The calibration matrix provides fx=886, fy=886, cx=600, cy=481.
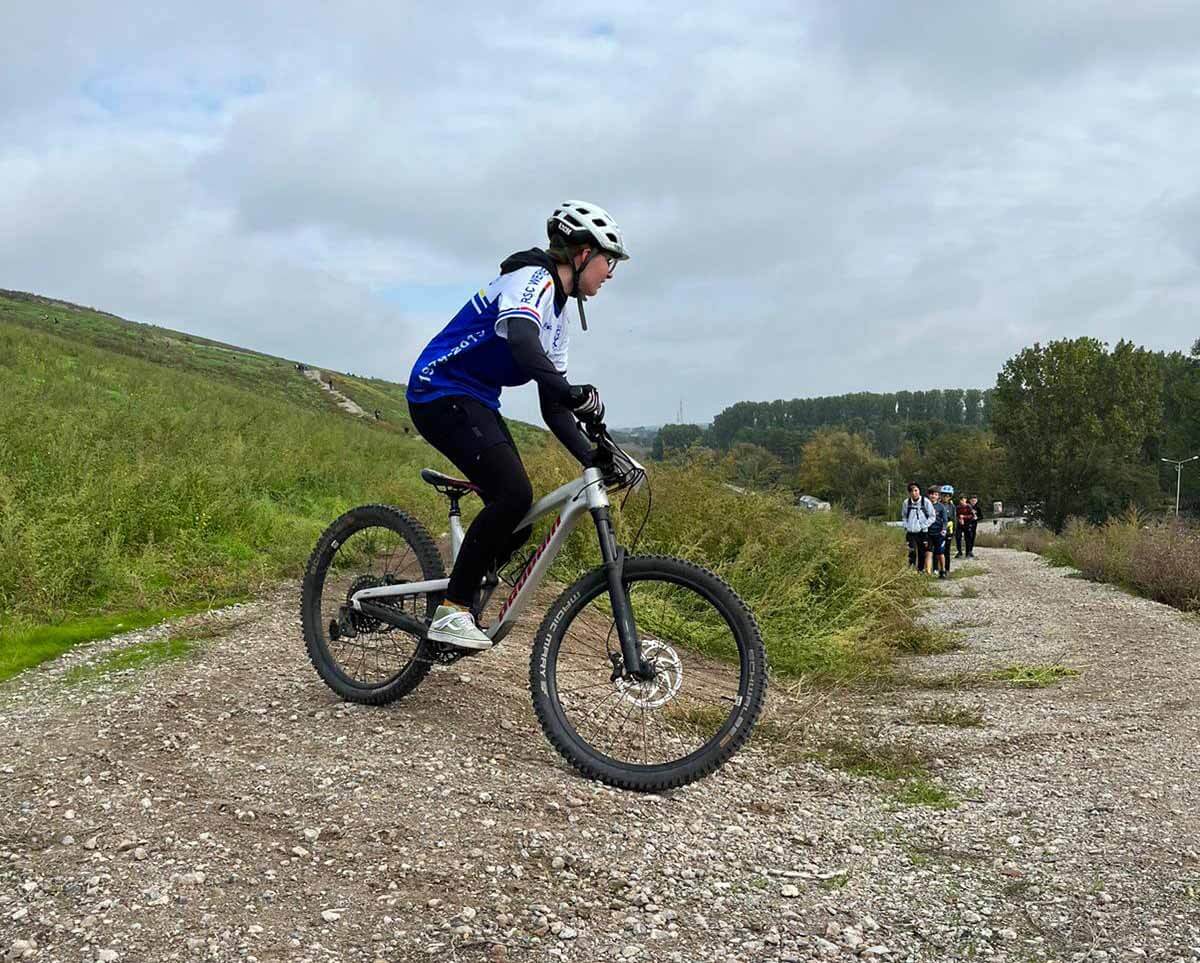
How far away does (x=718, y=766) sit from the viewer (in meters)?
4.00

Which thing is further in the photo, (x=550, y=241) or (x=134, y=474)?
(x=134, y=474)

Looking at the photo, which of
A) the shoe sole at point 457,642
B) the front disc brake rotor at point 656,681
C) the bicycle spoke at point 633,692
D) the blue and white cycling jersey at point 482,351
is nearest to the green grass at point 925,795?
the bicycle spoke at point 633,692

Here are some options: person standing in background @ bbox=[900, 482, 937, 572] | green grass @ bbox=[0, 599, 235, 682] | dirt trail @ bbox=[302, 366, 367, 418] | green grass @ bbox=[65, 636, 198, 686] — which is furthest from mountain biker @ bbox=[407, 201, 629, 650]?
dirt trail @ bbox=[302, 366, 367, 418]

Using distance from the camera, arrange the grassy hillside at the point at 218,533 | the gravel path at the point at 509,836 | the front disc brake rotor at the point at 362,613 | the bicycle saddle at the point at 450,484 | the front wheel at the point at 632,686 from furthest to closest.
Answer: the grassy hillside at the point at 218,533 < the front disc brake rotor at the point at 362,613 < the bicycle saddle at the point at 450,484 < the front wheel at the point at 632,686 < the gravel path at the point at 509,836

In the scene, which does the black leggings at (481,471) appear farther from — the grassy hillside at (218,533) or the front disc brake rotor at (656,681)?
the grassy hillside at (218,533)

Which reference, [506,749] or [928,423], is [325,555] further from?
[928,423]

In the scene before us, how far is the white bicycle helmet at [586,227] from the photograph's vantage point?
427cm

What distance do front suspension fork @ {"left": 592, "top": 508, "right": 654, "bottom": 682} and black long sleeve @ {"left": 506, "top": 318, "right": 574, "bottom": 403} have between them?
68cm

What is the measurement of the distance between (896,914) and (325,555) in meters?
3.67

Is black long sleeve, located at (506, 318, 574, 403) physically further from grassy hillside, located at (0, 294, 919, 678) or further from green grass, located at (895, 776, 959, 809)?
grassy hillside, located at (0, 294, 919, 678)

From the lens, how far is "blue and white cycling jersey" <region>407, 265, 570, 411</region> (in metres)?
→ 4.22

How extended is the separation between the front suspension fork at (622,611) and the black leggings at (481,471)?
50 cm

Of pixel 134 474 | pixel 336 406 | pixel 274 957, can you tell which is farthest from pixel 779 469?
pixel 336 406

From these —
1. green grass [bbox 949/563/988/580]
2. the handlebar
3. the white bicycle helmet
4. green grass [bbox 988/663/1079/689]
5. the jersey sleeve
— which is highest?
the white bicycle helmet
